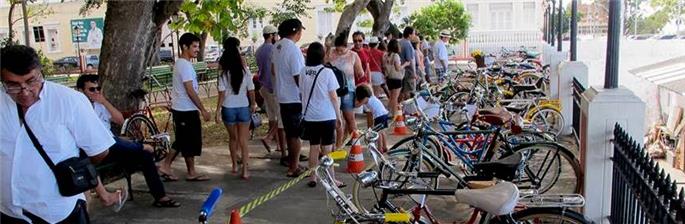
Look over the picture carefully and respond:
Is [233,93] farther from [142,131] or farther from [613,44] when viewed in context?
[613,44]

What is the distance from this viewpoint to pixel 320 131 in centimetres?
610

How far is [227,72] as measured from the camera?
6387mm

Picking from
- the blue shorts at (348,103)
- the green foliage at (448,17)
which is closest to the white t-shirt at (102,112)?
the blue shorts at (348,103)

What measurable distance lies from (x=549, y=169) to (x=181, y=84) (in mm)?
3689

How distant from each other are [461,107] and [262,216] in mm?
2949

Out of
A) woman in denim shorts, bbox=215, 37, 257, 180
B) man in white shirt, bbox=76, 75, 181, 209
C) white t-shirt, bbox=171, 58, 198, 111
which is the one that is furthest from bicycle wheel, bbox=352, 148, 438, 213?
white t-shirt, bbox=171, 58, 198, 111

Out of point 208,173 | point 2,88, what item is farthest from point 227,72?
point 2,88

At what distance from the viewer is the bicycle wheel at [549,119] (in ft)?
26.4

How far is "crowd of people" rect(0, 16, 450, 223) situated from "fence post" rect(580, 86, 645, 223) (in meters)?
1.78

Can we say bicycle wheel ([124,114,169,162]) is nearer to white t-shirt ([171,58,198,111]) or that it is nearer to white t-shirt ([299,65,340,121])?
white t-shirt ([171,58,198,111])

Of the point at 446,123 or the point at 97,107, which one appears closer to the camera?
the point at 97,107

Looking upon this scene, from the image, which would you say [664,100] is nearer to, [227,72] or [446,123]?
[446,123]

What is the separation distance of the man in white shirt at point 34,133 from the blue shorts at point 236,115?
3.43 m

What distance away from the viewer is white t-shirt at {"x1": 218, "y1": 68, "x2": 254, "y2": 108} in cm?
634
